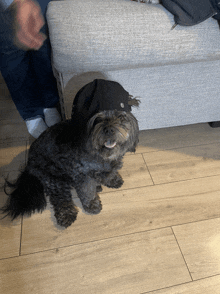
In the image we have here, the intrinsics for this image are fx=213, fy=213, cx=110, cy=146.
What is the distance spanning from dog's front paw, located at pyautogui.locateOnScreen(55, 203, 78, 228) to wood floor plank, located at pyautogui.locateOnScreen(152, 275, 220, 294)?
48 cm

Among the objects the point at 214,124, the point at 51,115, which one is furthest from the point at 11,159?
the point at 214,124

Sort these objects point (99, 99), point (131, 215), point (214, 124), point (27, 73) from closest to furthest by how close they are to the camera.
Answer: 1. point (99, 99)
2. point (131, 215)
3. point (27, 73)
4. point (214, 124)

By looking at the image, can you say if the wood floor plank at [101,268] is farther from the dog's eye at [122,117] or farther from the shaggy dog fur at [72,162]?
the dog's eye at [122,117]

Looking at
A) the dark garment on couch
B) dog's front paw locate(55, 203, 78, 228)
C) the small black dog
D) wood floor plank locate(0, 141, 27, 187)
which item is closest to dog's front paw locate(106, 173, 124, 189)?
the small black dog

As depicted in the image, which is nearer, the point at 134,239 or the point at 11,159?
the point at 134,239

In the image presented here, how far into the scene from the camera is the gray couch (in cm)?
88

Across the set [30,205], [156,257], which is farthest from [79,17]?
[156,257]

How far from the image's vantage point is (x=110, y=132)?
746 millimetres

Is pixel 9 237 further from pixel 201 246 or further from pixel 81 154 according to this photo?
pixel 201 246

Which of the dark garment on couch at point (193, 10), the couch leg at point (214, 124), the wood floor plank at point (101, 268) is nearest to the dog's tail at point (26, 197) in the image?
the wood floor plank at point (101, 268)

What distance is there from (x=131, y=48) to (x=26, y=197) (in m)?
0.83

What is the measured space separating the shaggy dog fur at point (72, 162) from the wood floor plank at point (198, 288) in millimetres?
467

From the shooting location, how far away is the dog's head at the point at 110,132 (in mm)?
741

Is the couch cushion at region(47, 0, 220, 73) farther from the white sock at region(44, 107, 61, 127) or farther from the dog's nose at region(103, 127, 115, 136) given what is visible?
the white sock at region(44, 107, 61, 127)
